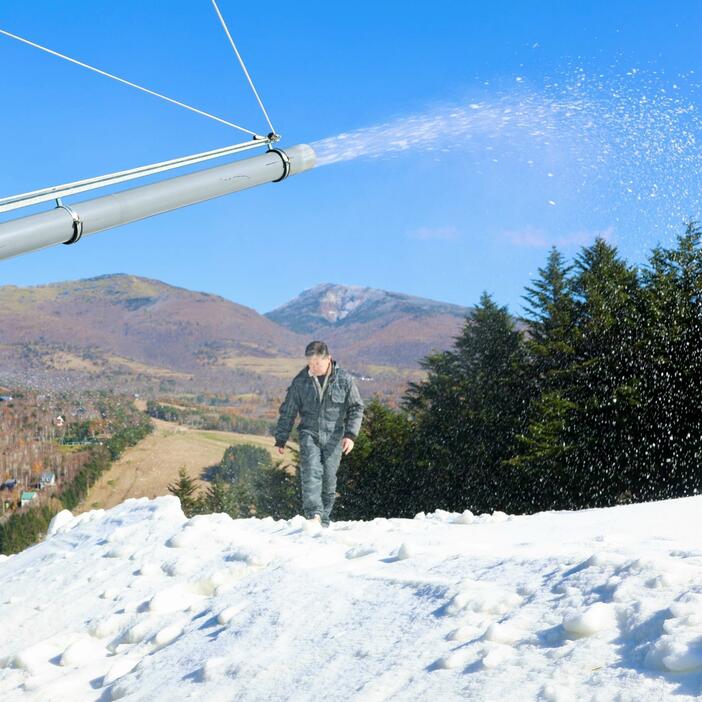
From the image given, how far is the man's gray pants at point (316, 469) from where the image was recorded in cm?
1146

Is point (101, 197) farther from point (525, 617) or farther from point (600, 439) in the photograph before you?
point (600, 439)

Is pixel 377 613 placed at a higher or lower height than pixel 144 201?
lower

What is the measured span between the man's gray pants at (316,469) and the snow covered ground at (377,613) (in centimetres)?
156

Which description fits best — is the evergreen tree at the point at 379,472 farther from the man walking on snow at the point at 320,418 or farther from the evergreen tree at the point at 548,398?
the man walking on snow at the point at 320,418

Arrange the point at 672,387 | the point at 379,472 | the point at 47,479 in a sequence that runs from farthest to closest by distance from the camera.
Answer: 1. the point at 47,479
2. the point at 379,472
3. the point at 672,387

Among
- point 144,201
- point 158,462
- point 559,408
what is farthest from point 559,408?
point 158,462

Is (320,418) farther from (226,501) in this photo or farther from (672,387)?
(226,501)

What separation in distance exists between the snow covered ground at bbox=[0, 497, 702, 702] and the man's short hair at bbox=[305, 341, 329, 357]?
235 cm

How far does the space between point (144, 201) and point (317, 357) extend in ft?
14.1

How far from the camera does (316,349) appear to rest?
11.3 metres

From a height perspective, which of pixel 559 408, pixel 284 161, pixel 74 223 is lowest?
pixel 559 408

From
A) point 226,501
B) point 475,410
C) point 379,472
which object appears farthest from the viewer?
point 226,501

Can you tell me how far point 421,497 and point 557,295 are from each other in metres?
13.3

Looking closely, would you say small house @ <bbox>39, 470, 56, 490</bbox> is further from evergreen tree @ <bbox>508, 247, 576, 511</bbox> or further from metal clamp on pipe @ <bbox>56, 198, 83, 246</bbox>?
metal clamp on pipe @ <bbox>56, 198, 83, 246</bbox>
